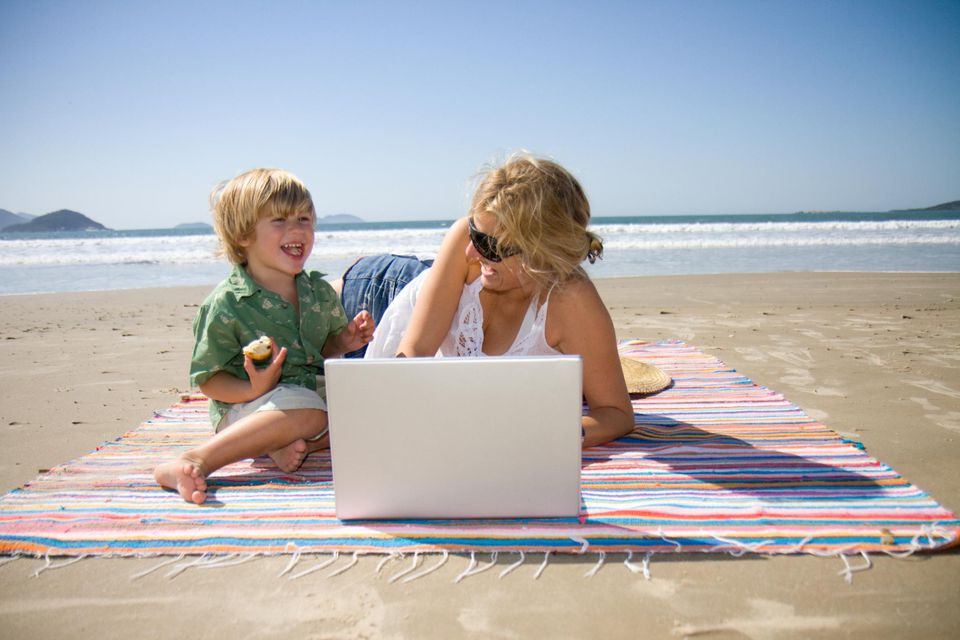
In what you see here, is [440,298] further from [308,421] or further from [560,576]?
[560,576]

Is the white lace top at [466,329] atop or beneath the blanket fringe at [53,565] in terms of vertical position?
atop

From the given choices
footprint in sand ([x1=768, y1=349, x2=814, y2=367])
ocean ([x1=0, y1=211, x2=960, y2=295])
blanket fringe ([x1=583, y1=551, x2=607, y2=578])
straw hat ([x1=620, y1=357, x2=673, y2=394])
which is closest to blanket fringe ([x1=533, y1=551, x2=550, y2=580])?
blanket fringe ([x1=583, y1=551, x2=607, y2=578])

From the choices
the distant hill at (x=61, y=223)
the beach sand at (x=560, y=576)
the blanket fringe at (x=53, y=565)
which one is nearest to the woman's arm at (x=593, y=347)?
the beach sand at (x=560, y=576)

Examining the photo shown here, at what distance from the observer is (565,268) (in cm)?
225

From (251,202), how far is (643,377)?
2.15m

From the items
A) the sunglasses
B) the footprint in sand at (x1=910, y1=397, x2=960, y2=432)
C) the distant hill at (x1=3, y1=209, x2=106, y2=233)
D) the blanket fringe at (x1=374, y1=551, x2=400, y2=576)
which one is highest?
the distant hill at (x1=3, y1=209, x2=106, y2=233)

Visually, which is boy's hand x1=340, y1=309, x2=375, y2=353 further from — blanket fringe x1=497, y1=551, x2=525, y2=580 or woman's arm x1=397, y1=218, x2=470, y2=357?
blanket fringe x1=497, y1=551, x2=525, y2=580

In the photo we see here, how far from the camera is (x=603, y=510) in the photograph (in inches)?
72.4

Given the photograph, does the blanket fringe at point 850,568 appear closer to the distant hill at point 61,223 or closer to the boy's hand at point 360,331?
the boy's hand at point 360,331

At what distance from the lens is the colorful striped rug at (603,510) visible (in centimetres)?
167

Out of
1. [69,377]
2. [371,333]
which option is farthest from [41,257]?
[371,333]

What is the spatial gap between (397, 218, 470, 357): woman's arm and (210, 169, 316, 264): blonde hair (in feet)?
2.10

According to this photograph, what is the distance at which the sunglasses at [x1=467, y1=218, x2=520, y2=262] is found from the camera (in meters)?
2.21

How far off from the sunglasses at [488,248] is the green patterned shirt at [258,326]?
2.73 feet
